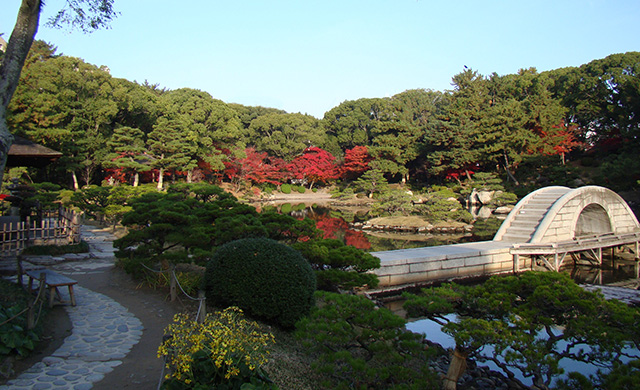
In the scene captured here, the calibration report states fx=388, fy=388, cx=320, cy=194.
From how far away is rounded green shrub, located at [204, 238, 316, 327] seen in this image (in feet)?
16.4

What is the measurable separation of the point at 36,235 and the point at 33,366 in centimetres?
733

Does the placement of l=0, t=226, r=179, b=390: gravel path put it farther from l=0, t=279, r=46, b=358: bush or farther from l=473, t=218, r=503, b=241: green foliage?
l=473, t=218, r=503, b=241: green foliage

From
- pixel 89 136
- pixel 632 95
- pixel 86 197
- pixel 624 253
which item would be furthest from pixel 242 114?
pixel 624 253

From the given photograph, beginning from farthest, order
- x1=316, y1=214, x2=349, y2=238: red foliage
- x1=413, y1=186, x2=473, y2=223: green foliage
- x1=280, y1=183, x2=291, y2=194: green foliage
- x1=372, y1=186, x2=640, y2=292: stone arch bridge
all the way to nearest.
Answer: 1. x1=280, y1=183, x2=291, y2=194: green foliage
2. x1=413, y1=186, x2=473, y2=223: green foliage
3. x1=316, y1=214, x2=349, y2=238: red foliage
4. x1=372, y1=186, x2=640, y2=292: stone arch bridge

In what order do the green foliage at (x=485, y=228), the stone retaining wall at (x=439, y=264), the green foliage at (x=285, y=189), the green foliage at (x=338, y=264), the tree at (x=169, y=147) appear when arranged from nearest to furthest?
the green foliage at (x=338, y=264) → the stone retaining wall at (x=439, y=264) → the green foliage at (x=485, y=228) → the tree at (x=169, y=147) → the green foliage at (x=285, y=189)

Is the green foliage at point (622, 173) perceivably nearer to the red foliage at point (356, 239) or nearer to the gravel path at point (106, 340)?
the red foliage at point (356, 239)

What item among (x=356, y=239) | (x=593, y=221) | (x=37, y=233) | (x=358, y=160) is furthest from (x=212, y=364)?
(x=358, y=160)

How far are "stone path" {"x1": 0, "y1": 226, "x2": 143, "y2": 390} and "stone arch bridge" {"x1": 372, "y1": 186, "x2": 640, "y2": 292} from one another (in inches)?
220

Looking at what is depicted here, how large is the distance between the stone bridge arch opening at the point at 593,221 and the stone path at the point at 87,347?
1434 centimetres

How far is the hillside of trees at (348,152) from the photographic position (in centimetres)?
2153

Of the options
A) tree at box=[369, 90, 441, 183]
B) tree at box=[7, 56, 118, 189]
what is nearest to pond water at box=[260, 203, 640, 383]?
tree at box=[369, 90, 441, 183]

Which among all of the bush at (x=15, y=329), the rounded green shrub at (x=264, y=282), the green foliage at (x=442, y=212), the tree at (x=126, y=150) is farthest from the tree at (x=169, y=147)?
the rounded green shrub at (x=264, y=282)

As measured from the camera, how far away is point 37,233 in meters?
9.88

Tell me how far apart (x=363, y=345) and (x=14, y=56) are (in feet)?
18.3
